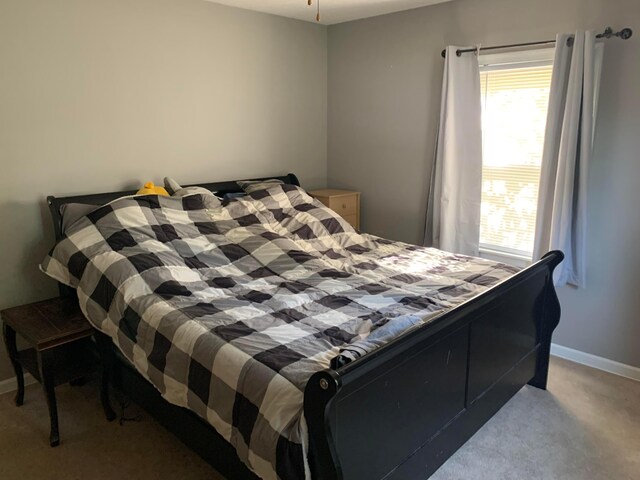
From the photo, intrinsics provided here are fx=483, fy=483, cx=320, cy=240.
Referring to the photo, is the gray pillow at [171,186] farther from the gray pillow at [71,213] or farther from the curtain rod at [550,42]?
the curtain rod at [550,42]

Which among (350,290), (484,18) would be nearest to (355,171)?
(484,18)

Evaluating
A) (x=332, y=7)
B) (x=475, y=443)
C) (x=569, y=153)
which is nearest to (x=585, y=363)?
(x=475, y=443)

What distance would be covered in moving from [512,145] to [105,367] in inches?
114

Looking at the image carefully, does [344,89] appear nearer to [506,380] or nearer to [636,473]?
[506,380]

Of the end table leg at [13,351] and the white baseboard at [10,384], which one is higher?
the end table leg at [13,351]

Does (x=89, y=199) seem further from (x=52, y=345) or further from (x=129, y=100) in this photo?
(x=52, y=345)

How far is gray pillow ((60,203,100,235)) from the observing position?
275cm

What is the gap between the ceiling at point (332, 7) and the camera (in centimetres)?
343

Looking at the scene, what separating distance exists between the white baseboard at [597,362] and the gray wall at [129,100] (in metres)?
2.52

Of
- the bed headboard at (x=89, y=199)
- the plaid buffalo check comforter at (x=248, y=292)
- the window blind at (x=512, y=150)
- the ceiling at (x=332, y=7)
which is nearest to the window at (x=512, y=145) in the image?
the window blind at (x=512, y=150)

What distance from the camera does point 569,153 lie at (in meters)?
2.90

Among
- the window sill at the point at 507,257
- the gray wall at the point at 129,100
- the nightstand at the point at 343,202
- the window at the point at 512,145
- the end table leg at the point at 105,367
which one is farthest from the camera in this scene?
the nightstand at the point at 343,202

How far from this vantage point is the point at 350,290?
96.3 inches

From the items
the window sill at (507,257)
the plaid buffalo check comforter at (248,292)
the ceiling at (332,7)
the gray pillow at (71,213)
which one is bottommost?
the window sill at (507,257)
